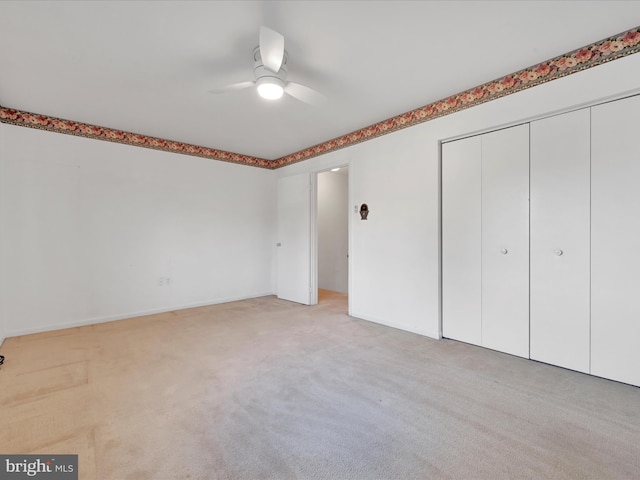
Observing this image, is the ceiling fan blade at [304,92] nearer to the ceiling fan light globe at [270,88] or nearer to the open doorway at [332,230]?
the ceiling fan light globe at [270,88]

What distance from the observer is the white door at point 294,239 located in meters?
4.82

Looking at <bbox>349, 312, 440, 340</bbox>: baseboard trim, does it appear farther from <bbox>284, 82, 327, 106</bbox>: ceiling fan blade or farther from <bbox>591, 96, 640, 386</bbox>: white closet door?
<bbox>284, 82, 327, 106</bbox>: ceiling fan blade

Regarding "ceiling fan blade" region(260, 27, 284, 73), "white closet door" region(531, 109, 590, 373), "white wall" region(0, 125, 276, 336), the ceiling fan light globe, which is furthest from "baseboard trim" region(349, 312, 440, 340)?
"ceiling fan blade" region(260, 27, 284, 73)

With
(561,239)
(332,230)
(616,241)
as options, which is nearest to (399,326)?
(561,239)

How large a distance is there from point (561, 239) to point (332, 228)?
4292mm

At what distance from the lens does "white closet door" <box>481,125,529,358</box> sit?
8.56 ft

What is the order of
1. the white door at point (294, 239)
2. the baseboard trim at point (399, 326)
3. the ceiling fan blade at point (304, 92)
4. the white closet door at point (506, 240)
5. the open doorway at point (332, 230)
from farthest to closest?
1. the open doorway at point (332, 230)
2. the white door at point (294, 239)
3. the baseboard trim at point (399, 326)
4. the white closet door at point (506, 240)
5. the ceiling fan blade at point (304, 92)

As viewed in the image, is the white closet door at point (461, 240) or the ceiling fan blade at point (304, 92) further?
the white closet door at point (461, 240)

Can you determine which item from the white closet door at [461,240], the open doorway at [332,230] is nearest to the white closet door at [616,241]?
the white closet door at [461,240]

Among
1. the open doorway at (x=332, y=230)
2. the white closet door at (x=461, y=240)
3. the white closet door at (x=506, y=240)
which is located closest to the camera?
the white closet door at (x=506, y=240)

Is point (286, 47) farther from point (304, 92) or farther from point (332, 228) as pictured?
point (332, 228)

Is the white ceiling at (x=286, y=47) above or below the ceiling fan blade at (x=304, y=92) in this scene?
above

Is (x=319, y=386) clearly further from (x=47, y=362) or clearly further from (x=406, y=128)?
(x=406, y=128)

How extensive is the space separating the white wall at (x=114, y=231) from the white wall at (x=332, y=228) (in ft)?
5.04
